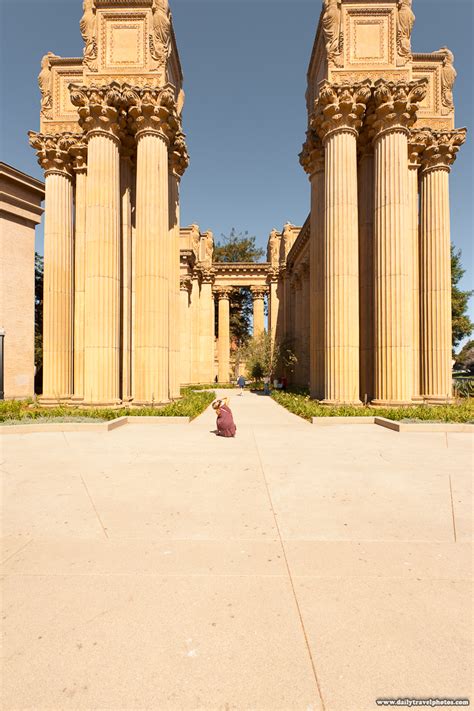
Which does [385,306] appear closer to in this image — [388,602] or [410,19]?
[410,19]

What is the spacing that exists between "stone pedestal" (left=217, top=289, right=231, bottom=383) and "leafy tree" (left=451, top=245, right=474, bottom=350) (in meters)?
25.8

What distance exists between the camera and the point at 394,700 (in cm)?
208

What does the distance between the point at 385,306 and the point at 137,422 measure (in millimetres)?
10913

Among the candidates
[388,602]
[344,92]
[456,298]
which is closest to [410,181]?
[344,92]

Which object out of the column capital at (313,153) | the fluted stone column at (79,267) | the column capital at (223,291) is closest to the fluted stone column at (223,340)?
the column capital at (223,291)

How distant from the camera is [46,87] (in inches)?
715

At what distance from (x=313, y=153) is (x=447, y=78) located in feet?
24.1

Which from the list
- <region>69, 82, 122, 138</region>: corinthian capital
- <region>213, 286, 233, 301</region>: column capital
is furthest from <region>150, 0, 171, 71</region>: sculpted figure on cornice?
<region>213, 286, 233, 301</region>: column capital

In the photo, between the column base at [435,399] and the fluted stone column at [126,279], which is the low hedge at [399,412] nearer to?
the column base at [435,399]

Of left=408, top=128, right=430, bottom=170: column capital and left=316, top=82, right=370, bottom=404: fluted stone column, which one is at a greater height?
left=408, top=128, right=430, bottom=170: column capital

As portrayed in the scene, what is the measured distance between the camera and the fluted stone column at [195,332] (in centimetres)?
3666

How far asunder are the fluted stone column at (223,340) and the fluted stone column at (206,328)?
1844 millimetres

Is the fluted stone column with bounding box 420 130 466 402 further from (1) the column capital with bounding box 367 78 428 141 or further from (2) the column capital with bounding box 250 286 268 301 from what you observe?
(2) the column capital with bounding box 250 286 268 301

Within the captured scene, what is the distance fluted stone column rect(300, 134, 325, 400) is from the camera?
17.4 meters
